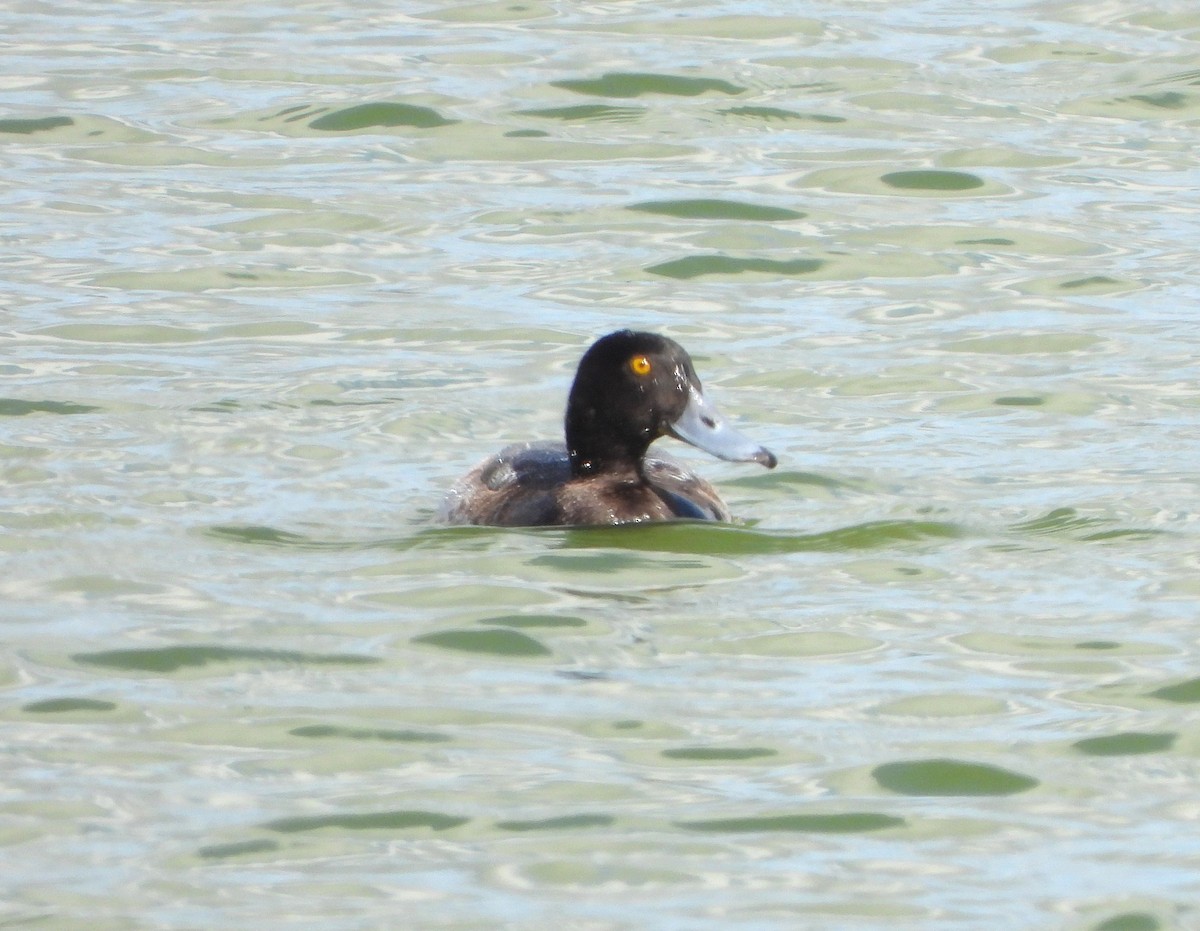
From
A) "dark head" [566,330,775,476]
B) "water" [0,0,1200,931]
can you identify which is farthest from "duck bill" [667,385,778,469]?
"water" [0,0,1200,931]

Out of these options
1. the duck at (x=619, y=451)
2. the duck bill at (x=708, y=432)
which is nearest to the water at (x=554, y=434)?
the duck at (x=619, y=451)

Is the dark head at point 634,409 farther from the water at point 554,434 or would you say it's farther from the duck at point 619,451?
the water at point 554,434

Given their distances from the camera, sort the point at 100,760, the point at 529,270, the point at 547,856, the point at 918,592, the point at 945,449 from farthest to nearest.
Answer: the point at 529,270
the point at 945,449
the point at 918,592
the point at 100,760
the point at 547,856

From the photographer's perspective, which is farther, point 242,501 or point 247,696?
point 242,501

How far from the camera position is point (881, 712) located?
7.55m

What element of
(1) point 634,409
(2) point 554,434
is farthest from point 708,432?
(2) point 554,434

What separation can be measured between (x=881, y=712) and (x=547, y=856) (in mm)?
1484

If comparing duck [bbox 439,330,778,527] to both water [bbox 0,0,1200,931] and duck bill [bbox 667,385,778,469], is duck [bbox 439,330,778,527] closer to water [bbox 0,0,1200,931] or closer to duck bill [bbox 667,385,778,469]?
duck bill [bbox 667,385,778,469]

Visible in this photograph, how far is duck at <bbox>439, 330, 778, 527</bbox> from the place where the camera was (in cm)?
986

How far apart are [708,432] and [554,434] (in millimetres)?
1775

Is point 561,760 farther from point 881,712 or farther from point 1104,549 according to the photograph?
point 1104,549

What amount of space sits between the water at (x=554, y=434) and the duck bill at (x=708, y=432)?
1.09 ft

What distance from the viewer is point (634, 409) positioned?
10.0 metres

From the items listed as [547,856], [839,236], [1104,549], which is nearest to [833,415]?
[1104,549]
